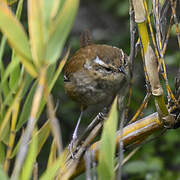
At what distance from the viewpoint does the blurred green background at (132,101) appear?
9.89 feet

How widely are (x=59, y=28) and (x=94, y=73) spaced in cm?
170

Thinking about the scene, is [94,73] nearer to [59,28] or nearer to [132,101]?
[132,101]

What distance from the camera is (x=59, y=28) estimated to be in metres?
1.13

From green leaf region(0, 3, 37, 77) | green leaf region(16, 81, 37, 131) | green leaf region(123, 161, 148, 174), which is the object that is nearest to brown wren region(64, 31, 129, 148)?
green leaf region(123, 161, 148, 174)

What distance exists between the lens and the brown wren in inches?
105

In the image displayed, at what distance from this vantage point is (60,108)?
388cm

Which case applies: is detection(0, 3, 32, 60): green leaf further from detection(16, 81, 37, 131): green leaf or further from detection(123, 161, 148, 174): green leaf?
detection(123, 161, 148, 174): green leaf

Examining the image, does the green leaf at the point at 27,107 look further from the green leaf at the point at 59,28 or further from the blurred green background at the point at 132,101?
the blurred green background at the point at 132,101

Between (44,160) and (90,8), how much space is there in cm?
198

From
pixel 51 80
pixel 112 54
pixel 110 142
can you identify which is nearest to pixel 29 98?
pixel 51 80

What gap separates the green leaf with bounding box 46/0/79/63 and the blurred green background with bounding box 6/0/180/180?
1156mm

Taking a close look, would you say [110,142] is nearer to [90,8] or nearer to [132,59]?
[132,59]

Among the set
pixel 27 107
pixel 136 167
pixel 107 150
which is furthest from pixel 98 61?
pixel 107 150

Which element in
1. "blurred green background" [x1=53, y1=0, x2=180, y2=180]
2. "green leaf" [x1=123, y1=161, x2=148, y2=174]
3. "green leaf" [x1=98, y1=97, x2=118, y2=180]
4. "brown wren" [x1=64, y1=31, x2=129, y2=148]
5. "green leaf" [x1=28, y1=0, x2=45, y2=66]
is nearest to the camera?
"green leaf" [x1=28, y1=0, x2=45, y2=66]
